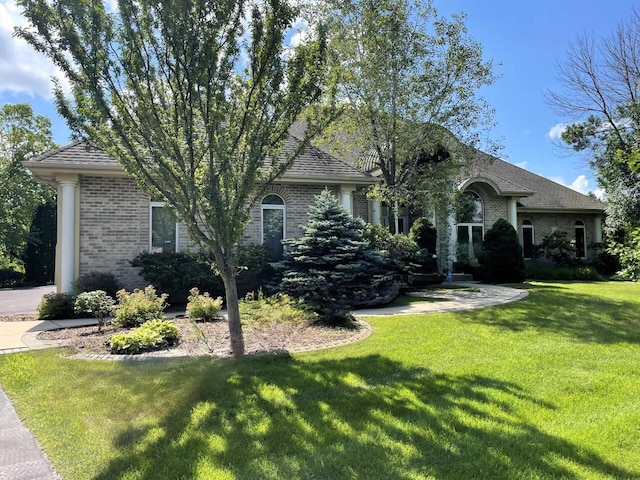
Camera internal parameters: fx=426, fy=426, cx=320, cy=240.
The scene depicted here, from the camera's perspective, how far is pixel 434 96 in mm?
14328

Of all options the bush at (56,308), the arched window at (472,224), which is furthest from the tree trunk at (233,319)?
the arched window at (472,224)

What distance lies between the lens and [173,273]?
10.9 m

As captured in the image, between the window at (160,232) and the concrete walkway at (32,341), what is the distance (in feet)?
9.47

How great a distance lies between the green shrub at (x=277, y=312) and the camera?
8467 millimetres

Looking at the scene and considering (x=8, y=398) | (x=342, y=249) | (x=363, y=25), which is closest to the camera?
(x=8, y=398)

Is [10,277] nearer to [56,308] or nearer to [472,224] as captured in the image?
[56,308]

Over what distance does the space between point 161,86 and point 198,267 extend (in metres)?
6.17

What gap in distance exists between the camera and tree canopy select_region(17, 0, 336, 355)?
17.3ft

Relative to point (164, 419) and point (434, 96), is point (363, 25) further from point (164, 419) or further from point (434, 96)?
point (164, 419)

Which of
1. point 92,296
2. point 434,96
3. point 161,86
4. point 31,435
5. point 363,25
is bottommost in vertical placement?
point 31,435

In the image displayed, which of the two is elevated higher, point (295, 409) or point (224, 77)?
point (224, 77)

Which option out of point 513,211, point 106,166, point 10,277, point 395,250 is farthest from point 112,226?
point 10,277

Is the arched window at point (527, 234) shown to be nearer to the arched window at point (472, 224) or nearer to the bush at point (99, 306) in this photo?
the arched window at point (472, 224)

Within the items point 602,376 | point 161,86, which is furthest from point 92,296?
point 602,376
